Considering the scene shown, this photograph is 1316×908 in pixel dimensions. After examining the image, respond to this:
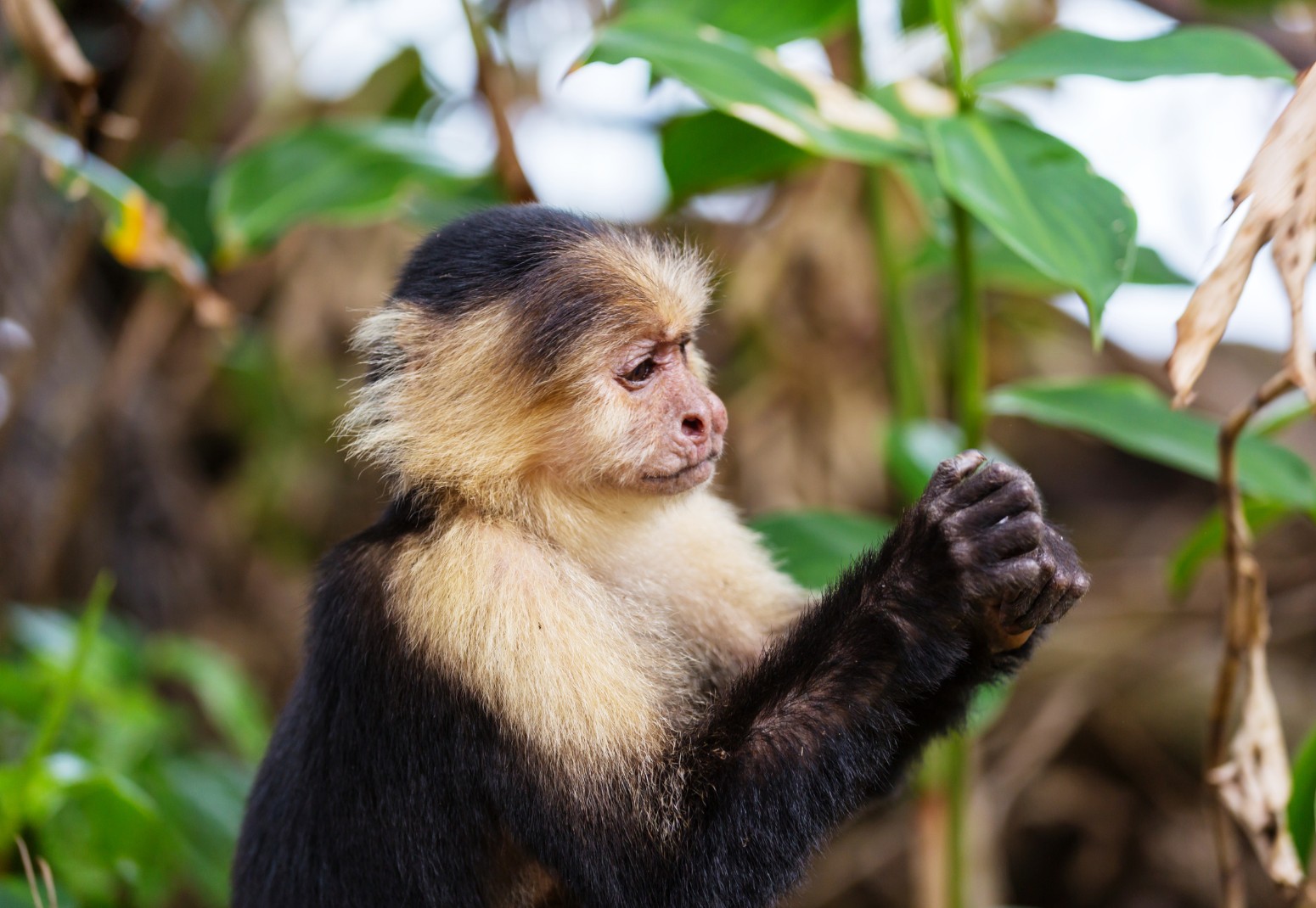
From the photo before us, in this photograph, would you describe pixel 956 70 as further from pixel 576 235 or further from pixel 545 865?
pixel 545 865

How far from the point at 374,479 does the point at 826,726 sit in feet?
14.0

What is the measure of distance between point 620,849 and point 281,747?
88 centimetres

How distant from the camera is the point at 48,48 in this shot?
2.91 meters

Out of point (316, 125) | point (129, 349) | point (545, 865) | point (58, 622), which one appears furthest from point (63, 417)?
point (545, 865)

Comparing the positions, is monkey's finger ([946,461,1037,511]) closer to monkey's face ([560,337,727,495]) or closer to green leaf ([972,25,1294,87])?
monkey's face ([560,337,727,495])

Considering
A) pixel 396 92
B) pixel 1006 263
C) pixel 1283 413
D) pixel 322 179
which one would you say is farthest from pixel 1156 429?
pixel 396 92

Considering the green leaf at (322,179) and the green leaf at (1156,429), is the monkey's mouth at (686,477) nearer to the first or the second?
the green leaf at (1156,429)

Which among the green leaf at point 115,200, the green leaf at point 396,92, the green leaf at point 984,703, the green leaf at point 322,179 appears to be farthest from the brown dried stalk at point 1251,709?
the green leaf at point 396,92

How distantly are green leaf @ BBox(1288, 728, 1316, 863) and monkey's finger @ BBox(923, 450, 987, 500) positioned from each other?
40.7 inches

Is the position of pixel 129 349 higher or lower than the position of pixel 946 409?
higher

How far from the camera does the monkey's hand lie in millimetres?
1970

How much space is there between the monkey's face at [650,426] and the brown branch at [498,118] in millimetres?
1129

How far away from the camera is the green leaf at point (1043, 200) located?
2062mm

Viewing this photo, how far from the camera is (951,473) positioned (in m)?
2.08
